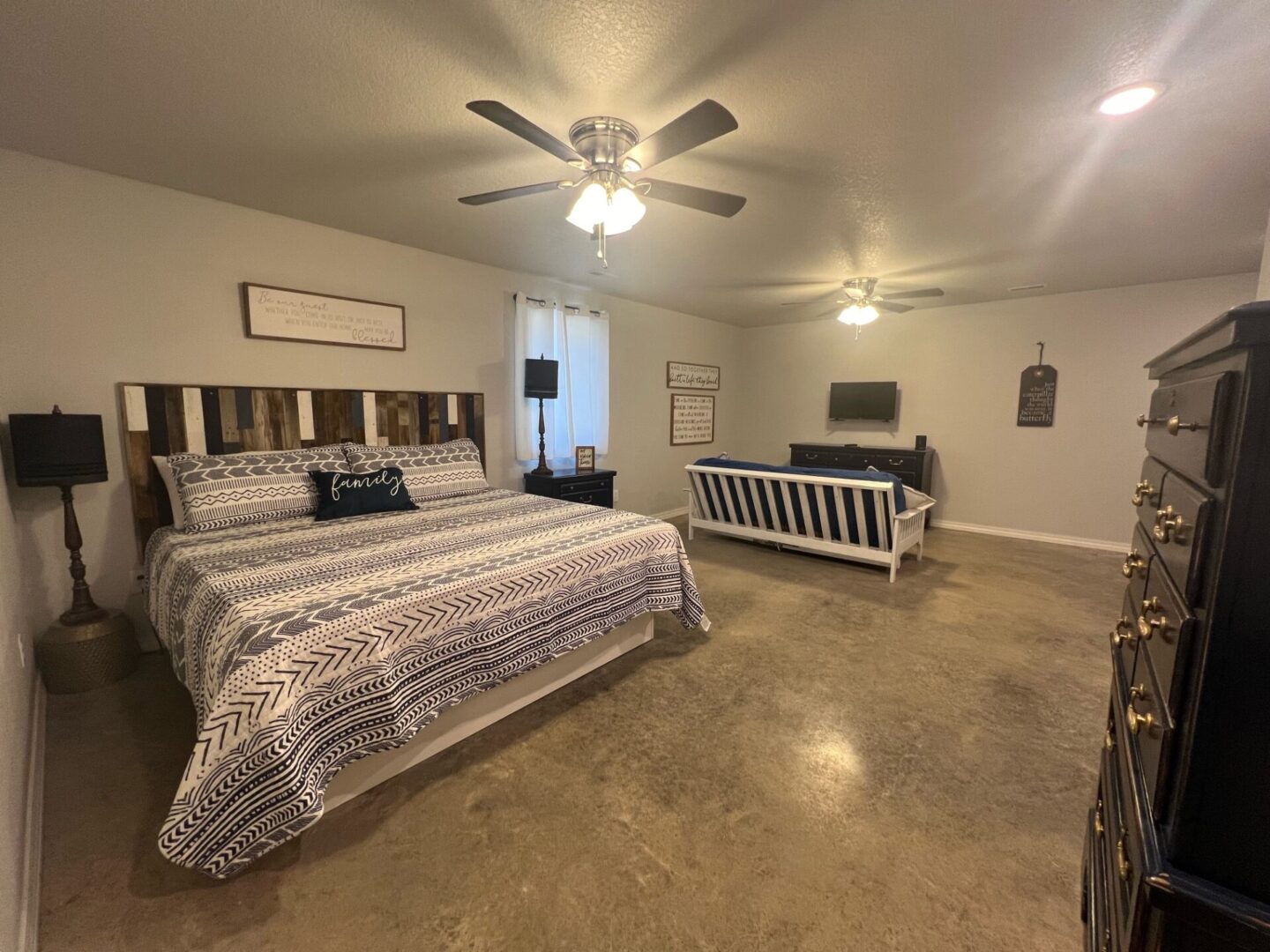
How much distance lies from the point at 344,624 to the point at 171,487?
6.23ft

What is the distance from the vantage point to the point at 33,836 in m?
1.49

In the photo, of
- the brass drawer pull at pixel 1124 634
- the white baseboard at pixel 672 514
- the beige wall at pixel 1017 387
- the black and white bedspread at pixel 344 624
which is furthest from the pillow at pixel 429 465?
the beige wall at pixel 1017 387

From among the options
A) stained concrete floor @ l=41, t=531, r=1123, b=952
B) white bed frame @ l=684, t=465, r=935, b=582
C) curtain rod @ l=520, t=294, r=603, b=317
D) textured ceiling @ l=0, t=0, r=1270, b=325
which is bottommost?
stained concrete floor @ l=41, t=531, r=1123, b=952

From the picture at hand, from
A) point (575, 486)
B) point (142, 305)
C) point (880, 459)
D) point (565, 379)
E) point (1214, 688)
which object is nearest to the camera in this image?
point (1214, 688)

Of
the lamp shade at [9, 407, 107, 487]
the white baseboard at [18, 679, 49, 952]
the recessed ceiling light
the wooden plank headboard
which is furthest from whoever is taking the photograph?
the wooden plank headboard

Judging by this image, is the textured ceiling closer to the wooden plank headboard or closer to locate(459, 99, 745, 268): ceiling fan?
locate(459, 99, 745, 268): ceiling fan

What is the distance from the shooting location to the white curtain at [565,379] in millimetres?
4297

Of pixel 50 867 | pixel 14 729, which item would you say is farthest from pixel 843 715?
pixel 14 729

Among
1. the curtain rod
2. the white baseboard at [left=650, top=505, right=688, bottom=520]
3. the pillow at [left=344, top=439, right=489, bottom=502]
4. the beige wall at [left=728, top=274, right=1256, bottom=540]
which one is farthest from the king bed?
the beige wall at [left=728, top=274, right=1256, bottom=540]

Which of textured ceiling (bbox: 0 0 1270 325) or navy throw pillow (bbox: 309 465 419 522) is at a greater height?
textured ceiling (bbox: 0 0 1270 325)

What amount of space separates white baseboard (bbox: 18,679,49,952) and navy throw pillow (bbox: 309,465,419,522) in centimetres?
124

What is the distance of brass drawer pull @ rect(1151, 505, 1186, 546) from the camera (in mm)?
711

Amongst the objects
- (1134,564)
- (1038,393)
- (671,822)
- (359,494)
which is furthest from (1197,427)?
(1038,393)

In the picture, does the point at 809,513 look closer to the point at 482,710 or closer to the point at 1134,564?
the point at 482,710
